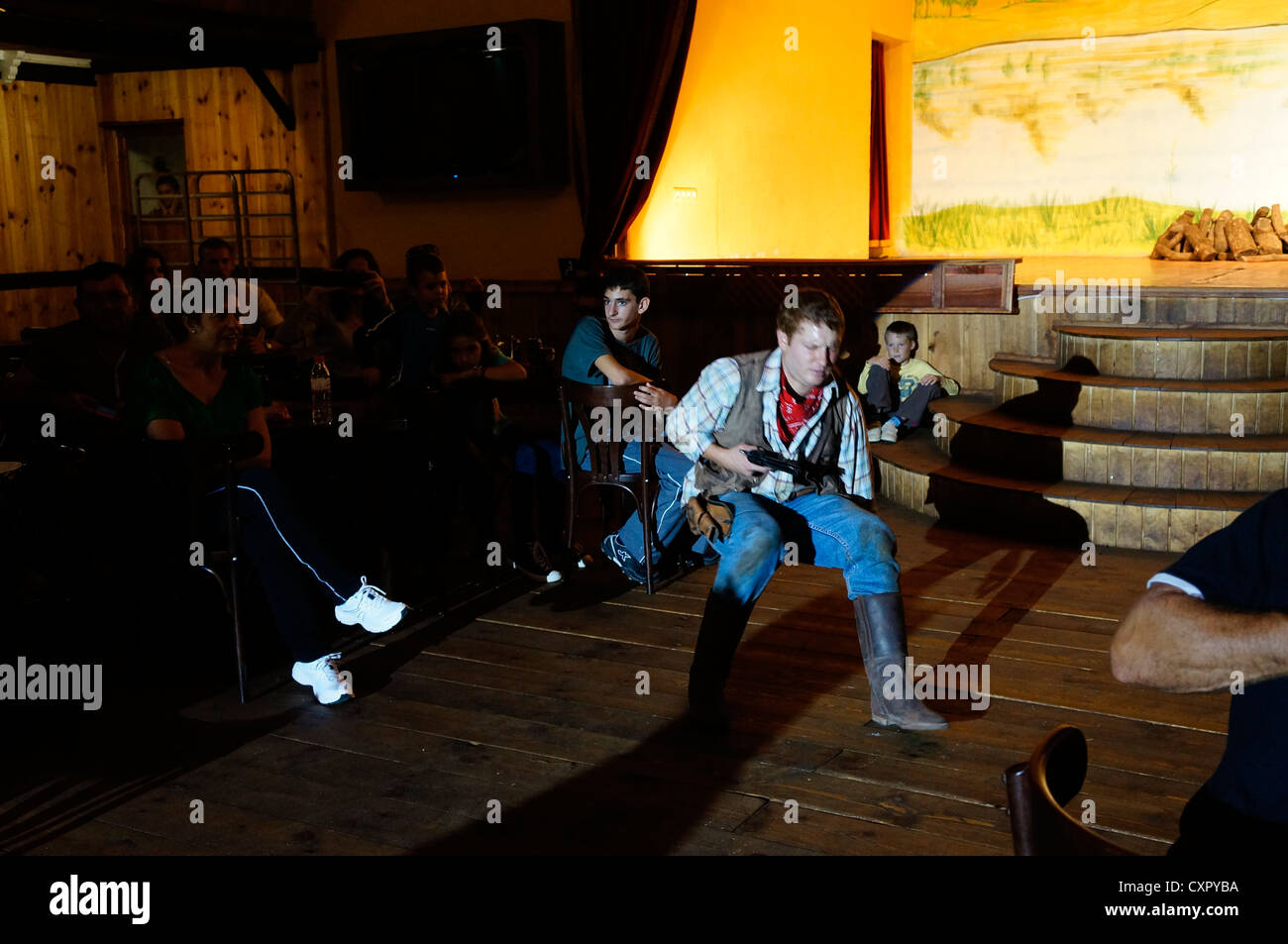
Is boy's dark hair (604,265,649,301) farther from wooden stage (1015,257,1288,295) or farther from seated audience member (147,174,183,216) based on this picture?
seated audience member (147,174,183,216)

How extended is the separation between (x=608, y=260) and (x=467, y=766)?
5015 millimetres

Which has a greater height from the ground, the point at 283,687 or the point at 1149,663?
the point at 1149,663

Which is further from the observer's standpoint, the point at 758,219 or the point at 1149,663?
the point at 758,219

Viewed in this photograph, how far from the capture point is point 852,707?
140 inches

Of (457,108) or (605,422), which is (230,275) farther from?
(605,422)

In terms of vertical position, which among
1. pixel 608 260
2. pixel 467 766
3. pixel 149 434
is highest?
pixel 608 260

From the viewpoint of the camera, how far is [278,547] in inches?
144

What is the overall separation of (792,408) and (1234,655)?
85.3 inches

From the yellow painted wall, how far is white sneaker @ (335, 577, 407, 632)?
4.57 metres

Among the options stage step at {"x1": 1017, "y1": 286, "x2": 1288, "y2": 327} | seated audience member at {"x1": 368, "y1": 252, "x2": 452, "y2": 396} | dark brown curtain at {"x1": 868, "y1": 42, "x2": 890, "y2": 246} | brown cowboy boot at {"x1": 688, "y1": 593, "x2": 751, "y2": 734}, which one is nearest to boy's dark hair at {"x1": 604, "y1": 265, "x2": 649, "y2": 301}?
seated audience member at {"x1": 368, "y1": 252, "x2": 452, "y2": 396}

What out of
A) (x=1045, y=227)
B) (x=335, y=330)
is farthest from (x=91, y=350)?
(x=1045, y=227)

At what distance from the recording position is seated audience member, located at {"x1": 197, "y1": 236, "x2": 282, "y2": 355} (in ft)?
20.6

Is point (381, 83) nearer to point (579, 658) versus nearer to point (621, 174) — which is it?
point (621, 174)

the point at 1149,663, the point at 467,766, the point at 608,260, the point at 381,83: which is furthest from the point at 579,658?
the point at 381,83
